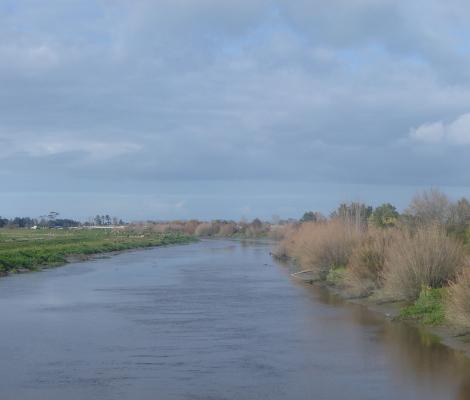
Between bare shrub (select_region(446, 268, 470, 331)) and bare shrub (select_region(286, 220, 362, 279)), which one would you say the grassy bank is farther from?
bare shrub (select_region(286, 220, 362, 279))

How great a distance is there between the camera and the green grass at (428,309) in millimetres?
23297

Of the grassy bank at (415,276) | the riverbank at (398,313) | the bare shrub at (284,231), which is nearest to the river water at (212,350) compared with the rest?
the riverbank at (398,313)

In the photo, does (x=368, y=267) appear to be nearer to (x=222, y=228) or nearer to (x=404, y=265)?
(x=404, y=265)

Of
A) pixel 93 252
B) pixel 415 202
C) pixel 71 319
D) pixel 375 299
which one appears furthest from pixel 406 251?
pixel 93 252

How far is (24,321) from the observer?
24.9 metres

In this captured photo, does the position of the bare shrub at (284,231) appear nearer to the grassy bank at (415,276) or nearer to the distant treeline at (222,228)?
the distant treeline at (222,228)

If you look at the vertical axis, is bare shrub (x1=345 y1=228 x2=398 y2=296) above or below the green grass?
above

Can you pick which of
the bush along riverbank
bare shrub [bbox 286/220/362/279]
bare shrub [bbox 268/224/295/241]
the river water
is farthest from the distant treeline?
the river water

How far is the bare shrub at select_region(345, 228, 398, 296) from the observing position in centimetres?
3181

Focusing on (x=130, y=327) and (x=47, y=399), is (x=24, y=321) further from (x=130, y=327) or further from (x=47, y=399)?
(x=47, y=399)

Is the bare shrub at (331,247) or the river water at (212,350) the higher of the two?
the bare shrub at (331,247)

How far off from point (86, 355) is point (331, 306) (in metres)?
13.6

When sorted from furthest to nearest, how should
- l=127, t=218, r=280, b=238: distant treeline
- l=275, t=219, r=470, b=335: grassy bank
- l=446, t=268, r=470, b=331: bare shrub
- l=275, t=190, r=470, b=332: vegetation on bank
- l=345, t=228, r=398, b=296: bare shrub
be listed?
l=127, t=218, r=280, b=238: distant treeline → l=345, t=228, r=398, b=296: bare shrub → l=275, t=190, r=470, b=332: vegetation on bank → l=275, t=219, r=470, b=335: grassy bank → l=446, t=268, r=470, b=331: bare shrub

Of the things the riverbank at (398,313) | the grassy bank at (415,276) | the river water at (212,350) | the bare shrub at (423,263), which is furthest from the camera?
the bare shrub at (423,263)
